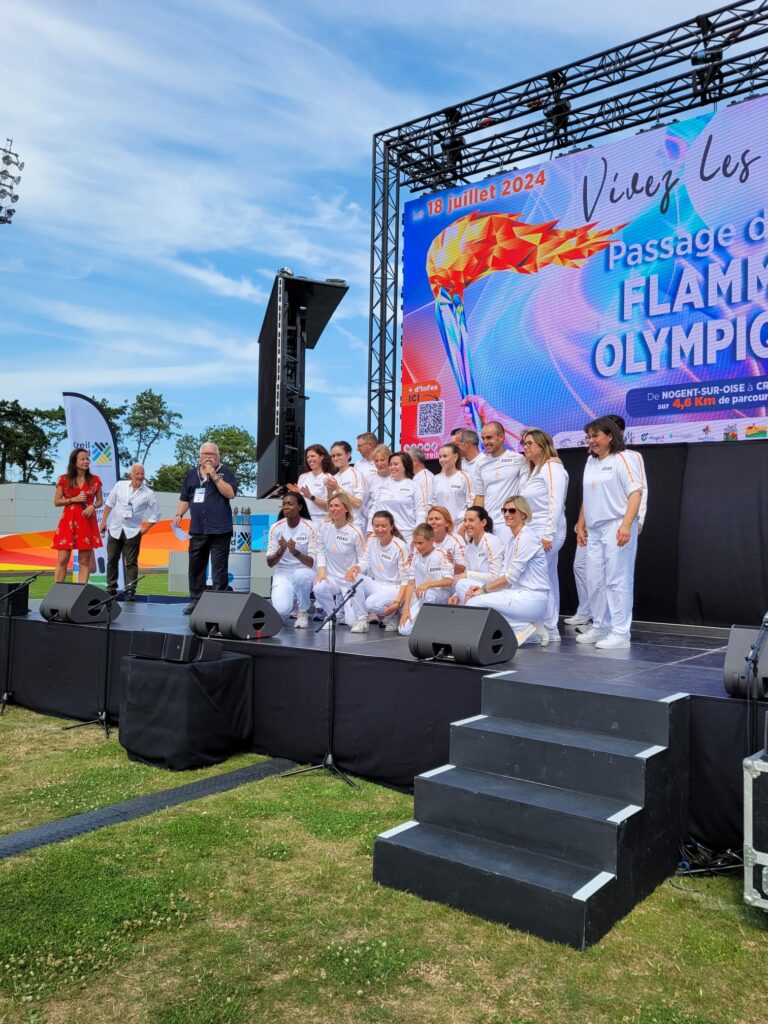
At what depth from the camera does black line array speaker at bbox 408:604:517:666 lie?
3.85 m

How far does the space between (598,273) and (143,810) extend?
722cm

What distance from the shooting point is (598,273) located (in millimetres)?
8602

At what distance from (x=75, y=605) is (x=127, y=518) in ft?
9.22

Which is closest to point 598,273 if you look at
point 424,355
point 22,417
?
point 424,355

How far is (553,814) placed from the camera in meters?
2.77

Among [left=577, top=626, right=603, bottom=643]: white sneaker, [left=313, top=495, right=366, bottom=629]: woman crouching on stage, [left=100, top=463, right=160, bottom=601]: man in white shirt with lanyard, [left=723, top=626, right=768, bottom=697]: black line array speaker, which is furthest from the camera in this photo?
[left=100, top=463, right=160, bottom=601]: man in white shirt with lanyard

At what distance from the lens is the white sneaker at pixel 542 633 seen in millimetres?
5148

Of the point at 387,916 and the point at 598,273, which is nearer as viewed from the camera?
the point at 387,916

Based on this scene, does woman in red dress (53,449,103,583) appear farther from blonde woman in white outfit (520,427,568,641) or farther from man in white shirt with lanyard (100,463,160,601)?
blonde woman in white outfit (520,427,568,641)

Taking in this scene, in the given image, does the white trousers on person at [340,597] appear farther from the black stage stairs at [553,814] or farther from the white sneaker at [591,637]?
the black stage stairs at [553,814]

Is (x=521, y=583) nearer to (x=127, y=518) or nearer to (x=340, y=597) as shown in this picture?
(x=340, y=597)

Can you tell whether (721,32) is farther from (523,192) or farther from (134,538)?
(134,538)

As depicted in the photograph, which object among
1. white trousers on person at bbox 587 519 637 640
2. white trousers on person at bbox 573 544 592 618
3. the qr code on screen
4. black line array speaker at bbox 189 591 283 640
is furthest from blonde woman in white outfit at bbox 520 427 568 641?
the qr code on screen

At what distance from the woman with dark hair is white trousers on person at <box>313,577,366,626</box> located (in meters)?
0.86
